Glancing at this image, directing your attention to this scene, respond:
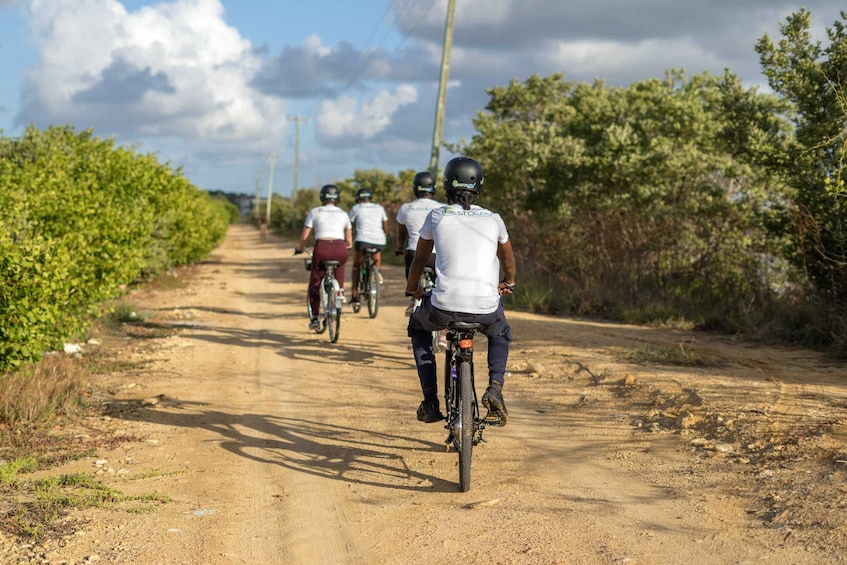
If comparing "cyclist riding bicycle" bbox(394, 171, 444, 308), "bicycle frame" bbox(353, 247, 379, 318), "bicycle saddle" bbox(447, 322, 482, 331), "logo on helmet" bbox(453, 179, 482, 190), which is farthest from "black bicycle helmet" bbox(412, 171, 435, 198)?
"bicycle saddle" bbox(447, 322, 482, 331)

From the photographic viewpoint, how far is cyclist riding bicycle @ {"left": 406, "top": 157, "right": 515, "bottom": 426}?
5.78 metres

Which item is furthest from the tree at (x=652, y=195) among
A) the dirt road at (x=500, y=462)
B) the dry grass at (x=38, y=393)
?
the dry grass at (x=38, y=393)

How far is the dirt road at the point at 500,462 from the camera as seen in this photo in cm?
478

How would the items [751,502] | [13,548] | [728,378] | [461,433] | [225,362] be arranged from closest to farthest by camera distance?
[13,548], [751,502], [461,433], [728,378], [225,362]

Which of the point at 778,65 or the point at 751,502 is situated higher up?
the point at 778,65

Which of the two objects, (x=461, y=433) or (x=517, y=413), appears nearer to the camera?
(x=461, y=433)

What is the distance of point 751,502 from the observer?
5.22 m

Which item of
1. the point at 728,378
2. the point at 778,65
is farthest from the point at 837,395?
the point at 778,65

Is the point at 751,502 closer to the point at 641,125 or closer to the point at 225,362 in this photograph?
the point at 225,362

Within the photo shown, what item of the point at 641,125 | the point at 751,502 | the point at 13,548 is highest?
the point at 641,125

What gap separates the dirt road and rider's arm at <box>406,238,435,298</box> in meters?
1.31

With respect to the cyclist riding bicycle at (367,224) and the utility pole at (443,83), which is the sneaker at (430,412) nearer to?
the cyclist riding bicycle at (367,224)

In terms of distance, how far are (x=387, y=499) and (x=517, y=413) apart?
2553 millimetres

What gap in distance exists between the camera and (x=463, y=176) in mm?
5863
